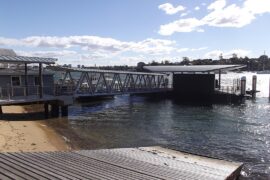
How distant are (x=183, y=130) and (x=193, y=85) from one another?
31.4m

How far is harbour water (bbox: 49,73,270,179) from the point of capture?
84.1 ft

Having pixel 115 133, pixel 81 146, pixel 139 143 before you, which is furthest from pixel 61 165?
pixel 115 133

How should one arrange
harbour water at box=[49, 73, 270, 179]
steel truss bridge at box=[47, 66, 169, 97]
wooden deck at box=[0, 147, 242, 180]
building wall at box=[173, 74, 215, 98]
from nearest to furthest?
wooden deck at box=[0, 147, 242, 180] → harbour water at box=[49, 73, 270, 179] → steel truss bridge at box=[47, 66, 169, 97] → building wall at box=[173, 74, 215, 98]

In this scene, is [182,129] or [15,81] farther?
[15,81]

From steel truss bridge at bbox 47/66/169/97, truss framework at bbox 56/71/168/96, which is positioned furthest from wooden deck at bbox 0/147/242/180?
truss framework at bbox 56/71/168/96

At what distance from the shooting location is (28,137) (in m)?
26.0

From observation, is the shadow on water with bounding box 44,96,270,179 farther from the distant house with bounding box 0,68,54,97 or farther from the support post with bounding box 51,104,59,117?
the distant house with bounding box 0,68,54,97

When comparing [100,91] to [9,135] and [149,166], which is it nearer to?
[9,135]

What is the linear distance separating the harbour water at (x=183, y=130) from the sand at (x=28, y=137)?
1384mm

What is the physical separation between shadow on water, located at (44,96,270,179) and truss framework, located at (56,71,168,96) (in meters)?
2.59

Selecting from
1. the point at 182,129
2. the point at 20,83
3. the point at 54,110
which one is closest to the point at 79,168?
the point at 182,129

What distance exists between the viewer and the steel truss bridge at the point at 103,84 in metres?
42.5

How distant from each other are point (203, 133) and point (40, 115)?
57.6 feet

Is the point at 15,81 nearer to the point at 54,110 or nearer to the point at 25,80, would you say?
the point at 25,80
